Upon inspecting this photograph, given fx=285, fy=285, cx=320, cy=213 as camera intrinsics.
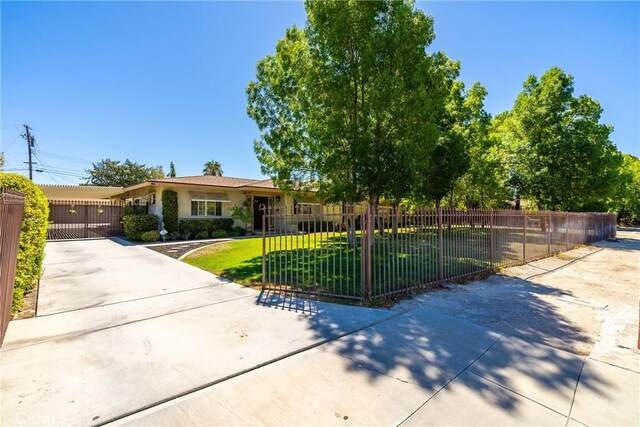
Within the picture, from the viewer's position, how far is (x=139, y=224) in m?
16.3

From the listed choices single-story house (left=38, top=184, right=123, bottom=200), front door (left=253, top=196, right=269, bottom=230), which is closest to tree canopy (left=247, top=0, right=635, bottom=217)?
front door (left=253, top=196, right=269, bottom=230)

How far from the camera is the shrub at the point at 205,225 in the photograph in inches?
679

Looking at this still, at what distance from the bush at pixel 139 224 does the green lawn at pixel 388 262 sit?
8.09 metres

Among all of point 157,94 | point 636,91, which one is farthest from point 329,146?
point 157,94

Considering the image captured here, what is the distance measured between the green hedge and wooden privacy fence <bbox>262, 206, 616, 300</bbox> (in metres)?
10.9

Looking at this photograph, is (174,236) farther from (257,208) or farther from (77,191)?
(77,191)

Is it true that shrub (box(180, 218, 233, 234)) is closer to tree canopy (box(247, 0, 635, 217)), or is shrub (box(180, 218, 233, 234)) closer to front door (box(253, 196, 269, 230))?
front door (box(253, 196, 269, 230))

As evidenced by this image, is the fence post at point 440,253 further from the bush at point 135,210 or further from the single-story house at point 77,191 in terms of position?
the single-story house at point 77,191

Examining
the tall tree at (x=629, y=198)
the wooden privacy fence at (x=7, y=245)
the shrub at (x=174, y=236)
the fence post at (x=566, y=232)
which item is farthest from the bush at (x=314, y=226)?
the tall tree at (x=629, y=198)

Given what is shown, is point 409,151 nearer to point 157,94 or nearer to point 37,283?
point 37,283

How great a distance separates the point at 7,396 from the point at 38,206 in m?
5.02

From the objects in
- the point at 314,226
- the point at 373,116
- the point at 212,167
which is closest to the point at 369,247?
the point at 314,226

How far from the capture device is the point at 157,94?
642 inches

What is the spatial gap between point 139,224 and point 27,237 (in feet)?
39.2
